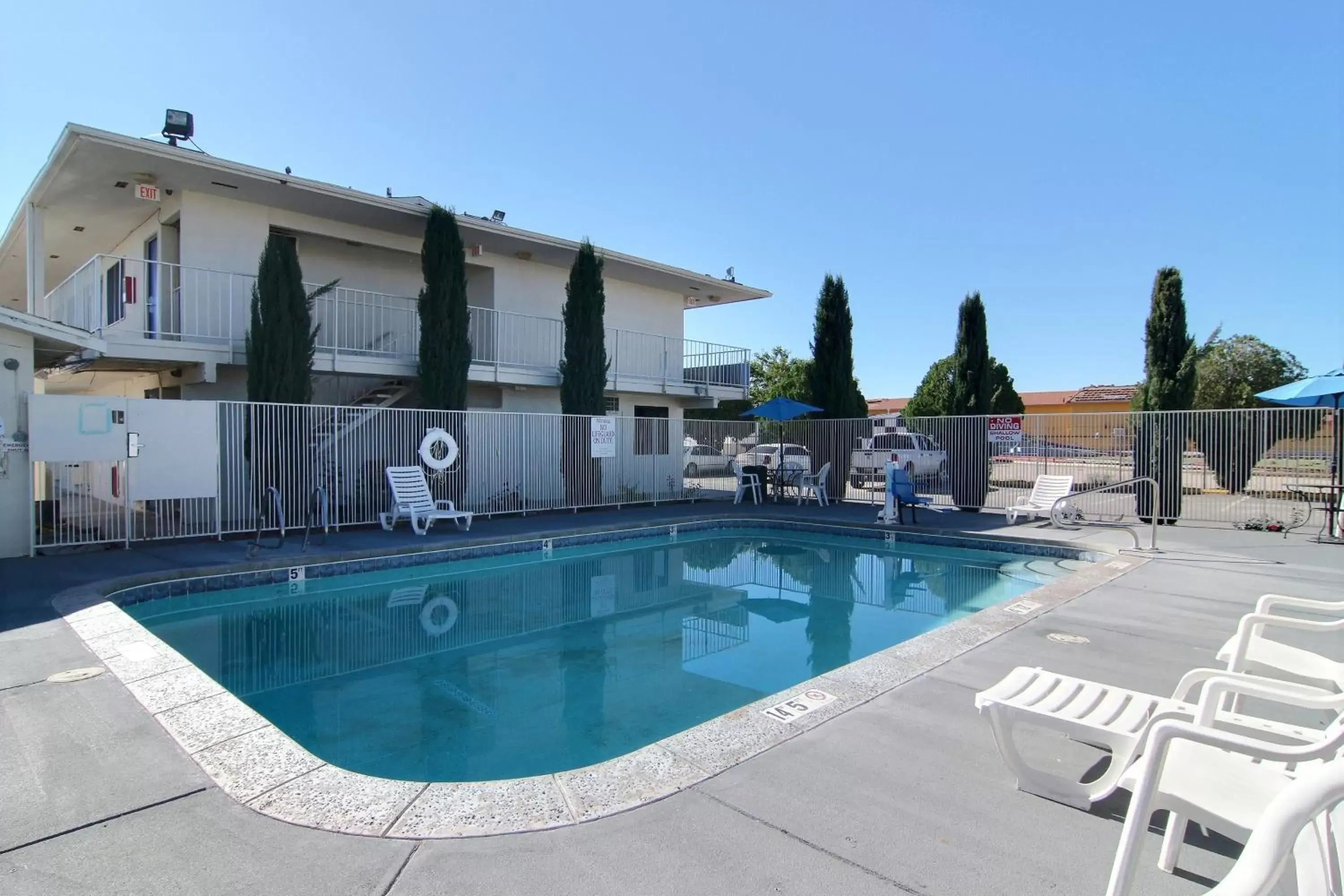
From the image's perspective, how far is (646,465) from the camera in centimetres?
1664

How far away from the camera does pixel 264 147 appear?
1255 cm

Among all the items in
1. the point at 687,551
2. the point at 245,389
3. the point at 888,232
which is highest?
the point at 888,232

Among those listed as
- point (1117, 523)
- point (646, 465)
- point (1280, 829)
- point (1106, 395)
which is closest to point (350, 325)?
point (646, 465)

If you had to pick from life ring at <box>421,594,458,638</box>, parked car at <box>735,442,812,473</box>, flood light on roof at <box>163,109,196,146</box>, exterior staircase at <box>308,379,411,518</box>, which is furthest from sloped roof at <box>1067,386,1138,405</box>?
flood light on roof at <box>163,109,196,146</box>

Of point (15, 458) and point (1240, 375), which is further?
point (1240, 375)

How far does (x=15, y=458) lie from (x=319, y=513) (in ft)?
12.4

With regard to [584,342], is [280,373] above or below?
below

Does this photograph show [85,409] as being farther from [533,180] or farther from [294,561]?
[533,180]

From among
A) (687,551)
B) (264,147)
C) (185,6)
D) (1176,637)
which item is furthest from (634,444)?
(1176,637)

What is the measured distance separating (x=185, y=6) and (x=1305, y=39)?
14233 mm

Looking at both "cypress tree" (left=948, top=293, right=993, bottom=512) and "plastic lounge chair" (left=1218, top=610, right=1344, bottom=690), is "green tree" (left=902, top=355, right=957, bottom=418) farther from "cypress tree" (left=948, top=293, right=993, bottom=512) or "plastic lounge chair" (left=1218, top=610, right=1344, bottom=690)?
"plastic lounge chair" (left=1218, top=610, right=1344, bottom=690)

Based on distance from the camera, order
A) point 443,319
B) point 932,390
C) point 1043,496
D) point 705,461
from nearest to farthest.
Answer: point 1043,496 < point 443,319 < point 705,461 < point 932,390

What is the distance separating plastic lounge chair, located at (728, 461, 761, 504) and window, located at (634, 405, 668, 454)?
1876 mm

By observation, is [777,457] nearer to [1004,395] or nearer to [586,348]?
[586,348]
